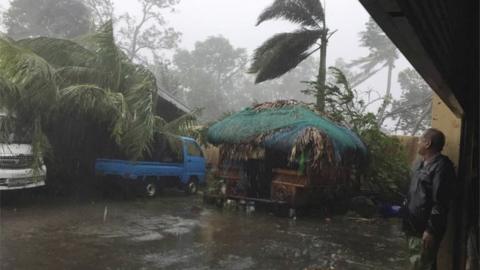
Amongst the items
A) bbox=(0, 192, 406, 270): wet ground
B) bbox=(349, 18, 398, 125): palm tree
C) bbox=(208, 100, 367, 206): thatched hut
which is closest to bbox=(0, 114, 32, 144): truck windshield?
bbox=(0, 192, 406, 270): wet ground

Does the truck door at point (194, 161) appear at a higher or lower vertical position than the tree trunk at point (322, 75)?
lower

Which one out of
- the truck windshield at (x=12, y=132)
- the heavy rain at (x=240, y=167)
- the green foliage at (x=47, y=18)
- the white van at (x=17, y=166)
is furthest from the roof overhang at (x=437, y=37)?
the green foliage at (x=47, y=18)

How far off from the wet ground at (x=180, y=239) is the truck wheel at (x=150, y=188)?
3.65 feet

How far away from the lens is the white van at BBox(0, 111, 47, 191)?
897cm

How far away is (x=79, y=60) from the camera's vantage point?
38.8 feet

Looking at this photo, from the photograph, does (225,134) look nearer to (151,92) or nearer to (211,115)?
(151,92)

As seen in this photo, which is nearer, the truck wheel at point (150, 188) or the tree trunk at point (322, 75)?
the truck wheel at point (150, 188)

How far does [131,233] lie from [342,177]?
253 inches

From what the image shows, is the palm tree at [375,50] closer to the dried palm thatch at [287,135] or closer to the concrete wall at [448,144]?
the dried palm thatch at [287,135]

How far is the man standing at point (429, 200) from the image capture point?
4125mm

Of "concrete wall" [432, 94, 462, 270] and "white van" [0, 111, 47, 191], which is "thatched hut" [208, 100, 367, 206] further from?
"concrete wall" [432, 94, 462, 270]

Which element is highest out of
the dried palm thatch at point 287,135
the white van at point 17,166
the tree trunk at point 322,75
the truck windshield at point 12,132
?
the tree trunk at point 322,75

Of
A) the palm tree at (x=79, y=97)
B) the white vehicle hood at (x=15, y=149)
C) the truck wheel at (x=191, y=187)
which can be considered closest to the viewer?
the white vehicle hood at (x=15, y=149)

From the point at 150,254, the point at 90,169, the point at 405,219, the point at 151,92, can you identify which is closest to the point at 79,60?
the point at 151,92
